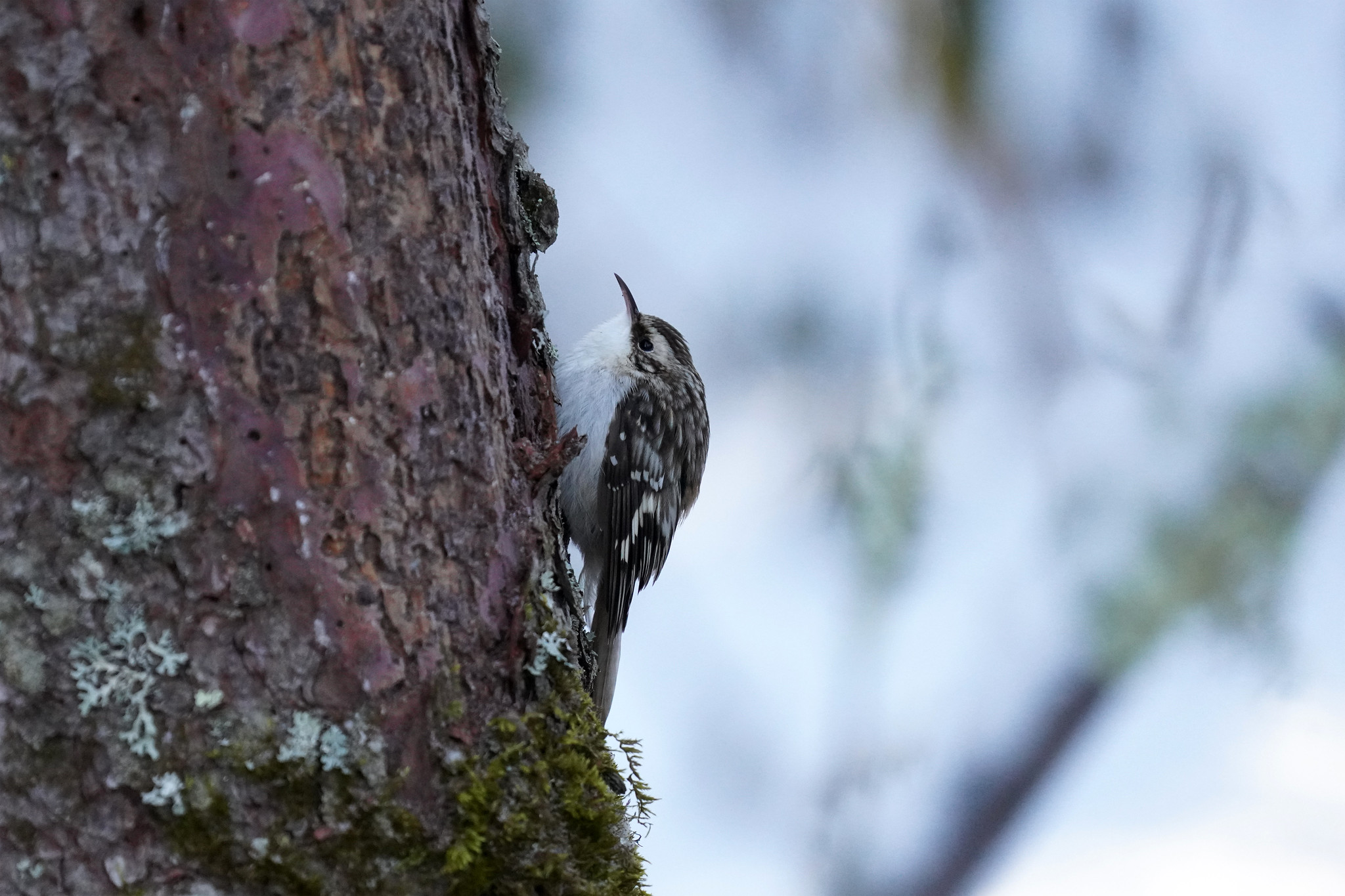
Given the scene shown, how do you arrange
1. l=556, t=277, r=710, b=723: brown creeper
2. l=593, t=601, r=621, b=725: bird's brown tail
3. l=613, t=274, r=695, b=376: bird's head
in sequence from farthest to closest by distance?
l=613, t=274, r=695, b=376: bird's head, l=556, t=277, r=710, b=723: brown creeper, l=593, t=601, r=621, b=725: bird's brown tail

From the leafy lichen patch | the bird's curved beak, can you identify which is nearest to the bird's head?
the bird's curved beak

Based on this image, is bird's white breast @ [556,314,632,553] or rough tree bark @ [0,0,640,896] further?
bird's white breast @ [556,314,632,553]

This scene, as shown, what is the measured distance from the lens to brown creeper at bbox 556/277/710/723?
2734 millimetres

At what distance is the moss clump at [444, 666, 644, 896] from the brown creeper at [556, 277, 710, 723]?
3.80ft

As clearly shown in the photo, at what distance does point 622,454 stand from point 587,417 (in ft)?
0.43

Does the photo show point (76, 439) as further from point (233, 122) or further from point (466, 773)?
point (466, 773)

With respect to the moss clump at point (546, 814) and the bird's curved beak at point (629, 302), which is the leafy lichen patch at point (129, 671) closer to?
the moss clump at point (546, 814)

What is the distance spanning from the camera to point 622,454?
9.36 ft

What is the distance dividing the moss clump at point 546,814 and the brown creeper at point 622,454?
1159 mm

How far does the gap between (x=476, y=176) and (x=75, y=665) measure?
70 centimetres

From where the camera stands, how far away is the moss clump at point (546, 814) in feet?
4.04

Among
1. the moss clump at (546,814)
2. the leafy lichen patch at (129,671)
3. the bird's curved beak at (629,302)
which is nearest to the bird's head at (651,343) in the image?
the bird's curved beak at (629,302)

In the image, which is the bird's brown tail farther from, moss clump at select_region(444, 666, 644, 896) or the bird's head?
moss clump at select_region(444, 666, 644, 896)

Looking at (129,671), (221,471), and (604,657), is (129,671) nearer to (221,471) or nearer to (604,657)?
(221,471)
